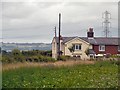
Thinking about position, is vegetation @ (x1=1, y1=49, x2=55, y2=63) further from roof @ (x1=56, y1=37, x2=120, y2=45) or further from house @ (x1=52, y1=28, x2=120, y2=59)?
roof @ (x1=56, y1=37, x2=120, y2=45)

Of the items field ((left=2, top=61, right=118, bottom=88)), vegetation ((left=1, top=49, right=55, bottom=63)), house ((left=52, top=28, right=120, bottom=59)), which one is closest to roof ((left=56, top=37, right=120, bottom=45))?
house ((left=52, top=28, right=120, bottom=59))

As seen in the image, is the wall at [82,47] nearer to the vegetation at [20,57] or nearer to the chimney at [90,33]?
the chimney at [90,33]

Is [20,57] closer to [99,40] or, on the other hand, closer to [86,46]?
[86,46]

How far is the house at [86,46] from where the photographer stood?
4853cm

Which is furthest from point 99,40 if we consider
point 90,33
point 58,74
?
point 58,74

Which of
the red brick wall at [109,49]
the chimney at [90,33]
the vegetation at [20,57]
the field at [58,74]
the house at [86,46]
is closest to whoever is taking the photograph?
the field at [58,74]

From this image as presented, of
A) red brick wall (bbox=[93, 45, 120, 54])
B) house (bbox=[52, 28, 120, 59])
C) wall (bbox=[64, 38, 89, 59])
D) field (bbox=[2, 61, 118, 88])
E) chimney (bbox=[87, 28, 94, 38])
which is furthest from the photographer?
red brick wall (bbox=[93, 45, 120, 54])

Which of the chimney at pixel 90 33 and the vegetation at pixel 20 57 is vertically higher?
the chimney at pixel 90 33

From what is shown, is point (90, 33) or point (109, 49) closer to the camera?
point (90, 33)

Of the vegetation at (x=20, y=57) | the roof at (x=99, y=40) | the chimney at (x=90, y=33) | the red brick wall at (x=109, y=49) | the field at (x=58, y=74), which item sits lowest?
the field at (x=58, y=74)

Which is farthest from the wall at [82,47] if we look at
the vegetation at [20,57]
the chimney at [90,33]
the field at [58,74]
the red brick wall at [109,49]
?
the field at [58,74]

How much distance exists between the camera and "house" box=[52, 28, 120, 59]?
4853 centimetres

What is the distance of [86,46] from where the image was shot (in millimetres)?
48781

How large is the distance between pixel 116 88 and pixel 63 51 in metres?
40.0
